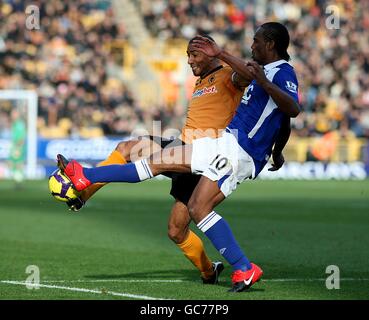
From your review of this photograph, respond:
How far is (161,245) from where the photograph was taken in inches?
521

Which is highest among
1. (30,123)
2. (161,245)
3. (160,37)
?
(160,37)

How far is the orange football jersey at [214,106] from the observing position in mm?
8914

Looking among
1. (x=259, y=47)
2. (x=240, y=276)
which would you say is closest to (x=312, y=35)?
(x=259, y=47)

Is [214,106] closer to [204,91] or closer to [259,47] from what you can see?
[204,91]

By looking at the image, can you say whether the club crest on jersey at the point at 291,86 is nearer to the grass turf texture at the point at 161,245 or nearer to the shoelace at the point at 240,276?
the shoelace at the point at 240,276

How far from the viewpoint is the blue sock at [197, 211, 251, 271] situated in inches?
329

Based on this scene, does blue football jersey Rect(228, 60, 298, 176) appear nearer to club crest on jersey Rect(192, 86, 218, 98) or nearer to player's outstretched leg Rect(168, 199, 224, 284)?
club crest on jersey Rect(192, 86, 218, 98)

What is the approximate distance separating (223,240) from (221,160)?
68cm

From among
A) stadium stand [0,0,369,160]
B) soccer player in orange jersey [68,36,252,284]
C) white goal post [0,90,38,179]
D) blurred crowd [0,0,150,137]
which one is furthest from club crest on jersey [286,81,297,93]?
stadium stand [0,0,369,160]

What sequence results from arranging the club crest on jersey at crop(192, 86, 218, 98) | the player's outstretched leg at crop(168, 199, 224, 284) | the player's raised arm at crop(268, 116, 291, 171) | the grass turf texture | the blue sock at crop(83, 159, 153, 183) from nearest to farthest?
the blue sock at crop(83, 159, 153, 183), the player's raised arm at crop(268, 116, 291, 171), the grass turf texture, the club crest on jersey at crop(192, 86, 218, 98), the player's outstretched leg at crop(168, 199, 224, 284)

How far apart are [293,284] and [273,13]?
30066 mm

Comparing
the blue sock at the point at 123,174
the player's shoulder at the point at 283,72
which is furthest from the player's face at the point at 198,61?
the blue sock at the point at 123,174

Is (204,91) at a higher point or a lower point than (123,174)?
higher
